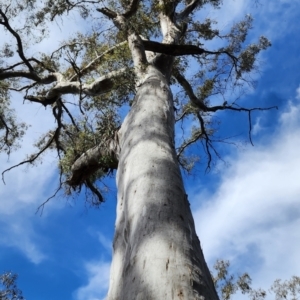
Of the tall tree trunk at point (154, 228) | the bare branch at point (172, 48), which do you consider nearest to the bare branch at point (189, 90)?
the bare branch at point (172, 48)

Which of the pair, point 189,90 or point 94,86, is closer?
point 94,86

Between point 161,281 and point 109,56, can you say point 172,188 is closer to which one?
point 161,281

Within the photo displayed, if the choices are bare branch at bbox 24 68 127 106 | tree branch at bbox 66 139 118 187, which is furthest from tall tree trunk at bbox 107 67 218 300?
bare branch at bbox 24 68 127 106

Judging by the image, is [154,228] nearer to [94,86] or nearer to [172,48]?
[94,86]

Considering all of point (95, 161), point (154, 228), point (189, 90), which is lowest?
point (154, 228)

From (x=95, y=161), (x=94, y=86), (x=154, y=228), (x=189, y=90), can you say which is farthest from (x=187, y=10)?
(x=154, y=228)

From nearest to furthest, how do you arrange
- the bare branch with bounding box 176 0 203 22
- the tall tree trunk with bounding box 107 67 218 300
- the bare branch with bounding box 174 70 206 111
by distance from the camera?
1. the tall tree trunk with bounding box 107 67 218 300
2. the bare branch with bounding box 174 70 206 111
3. the bare branch with bounding box 176 0 203 22

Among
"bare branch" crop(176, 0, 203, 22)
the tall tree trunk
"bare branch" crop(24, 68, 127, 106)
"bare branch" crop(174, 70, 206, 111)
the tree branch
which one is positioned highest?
"bare branch" crop(176, 0, 203, 22)

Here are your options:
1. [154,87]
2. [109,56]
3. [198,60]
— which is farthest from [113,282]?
[198,60]

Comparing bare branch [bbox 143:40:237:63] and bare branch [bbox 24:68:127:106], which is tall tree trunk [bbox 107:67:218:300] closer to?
bare branch [bbox 24:68:127:106]

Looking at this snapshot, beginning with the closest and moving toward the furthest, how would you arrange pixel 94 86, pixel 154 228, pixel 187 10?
pixel 154 228
pixel 94 86
pixel 187 10

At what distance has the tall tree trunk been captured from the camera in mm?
1728

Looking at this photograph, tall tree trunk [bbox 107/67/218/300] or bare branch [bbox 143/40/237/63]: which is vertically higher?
bare branch [bbox 143/40/237/63]

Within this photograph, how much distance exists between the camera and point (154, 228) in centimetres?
207
